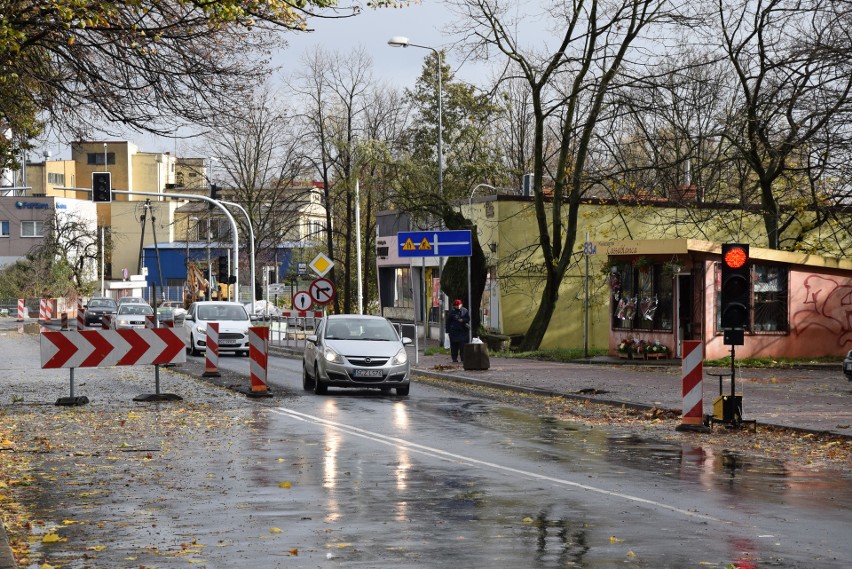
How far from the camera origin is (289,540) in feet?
30.1

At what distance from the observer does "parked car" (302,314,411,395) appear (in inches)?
961

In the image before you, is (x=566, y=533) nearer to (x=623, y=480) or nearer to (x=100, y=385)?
(x=623, y=480)

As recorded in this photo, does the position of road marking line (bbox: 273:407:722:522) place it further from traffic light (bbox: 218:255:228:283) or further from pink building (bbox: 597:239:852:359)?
traffic light (bbox: 218:255:228:283)

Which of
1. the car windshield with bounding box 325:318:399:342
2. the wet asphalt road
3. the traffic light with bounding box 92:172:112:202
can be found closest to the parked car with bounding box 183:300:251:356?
the traffic light with bounding box 92:172:112:202

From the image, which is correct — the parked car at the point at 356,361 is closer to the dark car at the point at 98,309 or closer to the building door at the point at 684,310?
the building door at the point at 684,310

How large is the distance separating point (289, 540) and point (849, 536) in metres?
4.03

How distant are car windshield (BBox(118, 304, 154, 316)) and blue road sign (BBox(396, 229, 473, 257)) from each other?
2547 cm

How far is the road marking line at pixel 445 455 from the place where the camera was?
11000 mm

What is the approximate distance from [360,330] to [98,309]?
1749 inches

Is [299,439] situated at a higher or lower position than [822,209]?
lower

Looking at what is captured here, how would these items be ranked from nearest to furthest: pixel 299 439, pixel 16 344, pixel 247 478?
pixel 247 478 < pixel 299 439 < pixel 16 344

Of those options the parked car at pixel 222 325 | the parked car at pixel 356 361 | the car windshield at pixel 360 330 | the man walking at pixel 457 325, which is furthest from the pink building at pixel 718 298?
the parked car at pixel 222 325

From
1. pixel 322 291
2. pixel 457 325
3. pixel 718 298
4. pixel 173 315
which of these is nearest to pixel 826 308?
pixel 718 298

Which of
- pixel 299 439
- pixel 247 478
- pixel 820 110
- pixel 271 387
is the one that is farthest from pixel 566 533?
pixel 820 110
